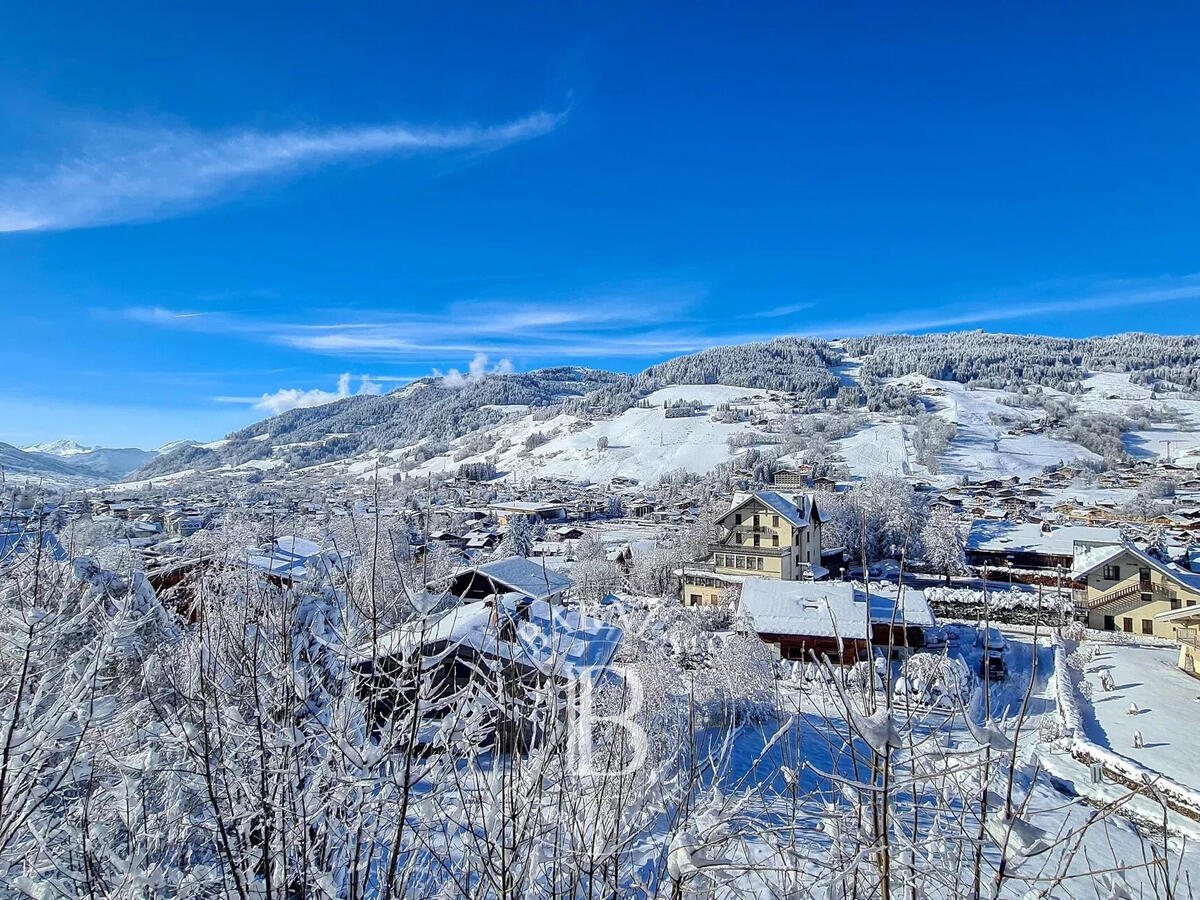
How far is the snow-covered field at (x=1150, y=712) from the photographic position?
9953 millimetres

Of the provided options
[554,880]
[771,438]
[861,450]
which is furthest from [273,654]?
[771,438]

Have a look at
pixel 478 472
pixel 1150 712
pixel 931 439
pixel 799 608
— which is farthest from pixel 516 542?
pixel 931 439

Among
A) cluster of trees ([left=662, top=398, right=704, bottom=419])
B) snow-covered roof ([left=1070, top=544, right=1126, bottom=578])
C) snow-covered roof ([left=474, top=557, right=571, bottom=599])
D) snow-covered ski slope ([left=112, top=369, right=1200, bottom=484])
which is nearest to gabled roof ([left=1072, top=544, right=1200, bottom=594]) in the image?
snow-covered roof ([left=1070, top=544, right=1126, bottom=578])

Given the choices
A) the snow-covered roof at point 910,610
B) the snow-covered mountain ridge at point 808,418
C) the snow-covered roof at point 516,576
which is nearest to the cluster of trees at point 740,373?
the snow-covered mountain ridge at point 808,418

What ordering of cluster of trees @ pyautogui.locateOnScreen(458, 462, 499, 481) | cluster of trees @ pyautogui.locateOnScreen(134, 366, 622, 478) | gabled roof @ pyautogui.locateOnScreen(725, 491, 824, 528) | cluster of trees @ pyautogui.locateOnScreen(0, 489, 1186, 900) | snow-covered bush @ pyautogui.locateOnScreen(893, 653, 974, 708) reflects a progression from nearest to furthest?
snow-covered bush @ pyautogui.locateOnScreen(893, 653, 974, 708) → cluster of trees @ pyautogui.locateOnScreen(0, 489, 1186, 900) → gabled roof @ pyautogui.locateOnScreen(725, 491, 824, 528) → cluster of trees @ pyautogui.locateOnScreen(458, 462, 499, 481) → cluster of trees @ pyautogui.locateOnScreen(134, 366, 622, 478)

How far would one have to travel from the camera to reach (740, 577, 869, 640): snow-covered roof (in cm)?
1697

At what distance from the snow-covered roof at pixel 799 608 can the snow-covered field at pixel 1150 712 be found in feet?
17.1

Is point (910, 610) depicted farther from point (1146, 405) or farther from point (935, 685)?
point (1146, 405)

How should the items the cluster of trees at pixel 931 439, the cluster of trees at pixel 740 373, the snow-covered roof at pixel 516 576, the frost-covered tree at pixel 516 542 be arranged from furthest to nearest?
the cluster of trees at pixel 740 373 < the cluster of trees at pixel 931 439 < the frost-covered tree at pixel 516 542 < the snow-covered roof at pixel 516 576

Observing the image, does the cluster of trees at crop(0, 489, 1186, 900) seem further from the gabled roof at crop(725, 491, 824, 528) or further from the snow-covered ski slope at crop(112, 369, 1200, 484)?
the snow-covered ski slope at crop(112, 369, 1200, 484)

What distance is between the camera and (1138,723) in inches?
456

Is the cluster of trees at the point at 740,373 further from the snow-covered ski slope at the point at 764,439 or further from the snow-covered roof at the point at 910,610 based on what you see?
the snow-covered roof at the point at 910,610

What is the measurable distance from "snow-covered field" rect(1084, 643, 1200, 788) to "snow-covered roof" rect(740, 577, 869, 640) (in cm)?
521

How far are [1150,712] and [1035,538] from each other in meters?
26.0
